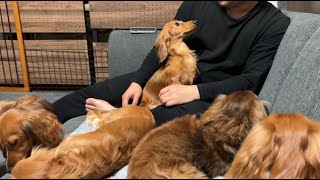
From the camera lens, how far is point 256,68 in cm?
188

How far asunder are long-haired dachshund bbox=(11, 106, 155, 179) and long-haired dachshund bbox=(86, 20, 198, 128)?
0.60 m

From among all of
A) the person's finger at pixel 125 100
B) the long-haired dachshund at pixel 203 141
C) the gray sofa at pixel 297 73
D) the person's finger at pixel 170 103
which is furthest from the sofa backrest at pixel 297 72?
the person's finger at pixel 125 100

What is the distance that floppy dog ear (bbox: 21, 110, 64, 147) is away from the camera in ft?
4.93

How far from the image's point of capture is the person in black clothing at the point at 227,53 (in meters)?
1.84

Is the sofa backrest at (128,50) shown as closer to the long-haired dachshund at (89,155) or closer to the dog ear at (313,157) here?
the long-haired dachshund at (89,155)

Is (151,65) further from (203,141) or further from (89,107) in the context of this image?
(203,141)

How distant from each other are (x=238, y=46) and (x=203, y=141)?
28.3 inches

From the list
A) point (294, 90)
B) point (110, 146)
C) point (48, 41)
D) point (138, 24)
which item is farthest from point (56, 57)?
point (294, 90)

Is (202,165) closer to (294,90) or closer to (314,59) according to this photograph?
(294,90)

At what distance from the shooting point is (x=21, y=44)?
11.0 feet

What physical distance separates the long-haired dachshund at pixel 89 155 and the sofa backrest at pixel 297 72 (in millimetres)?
680

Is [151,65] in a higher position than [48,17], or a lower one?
lower

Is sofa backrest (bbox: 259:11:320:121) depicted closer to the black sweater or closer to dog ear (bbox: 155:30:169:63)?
the black sweater

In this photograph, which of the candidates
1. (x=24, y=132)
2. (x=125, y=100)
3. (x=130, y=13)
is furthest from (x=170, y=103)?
(x=130, y=13)
